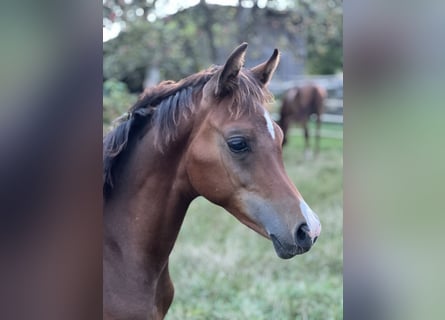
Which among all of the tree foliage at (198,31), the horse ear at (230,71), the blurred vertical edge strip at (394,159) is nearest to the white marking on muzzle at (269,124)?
the horse ear at (230,71)

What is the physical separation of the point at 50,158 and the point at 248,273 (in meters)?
3.29

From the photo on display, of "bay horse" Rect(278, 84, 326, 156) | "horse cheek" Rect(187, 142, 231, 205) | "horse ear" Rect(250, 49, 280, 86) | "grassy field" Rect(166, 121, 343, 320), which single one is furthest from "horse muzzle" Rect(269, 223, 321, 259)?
"bay horse" Rect(278, 84, 326, 156)

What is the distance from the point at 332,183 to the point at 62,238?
558 cm

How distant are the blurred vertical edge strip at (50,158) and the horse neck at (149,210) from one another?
0.62 meters

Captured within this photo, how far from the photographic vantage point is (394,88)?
1029mm

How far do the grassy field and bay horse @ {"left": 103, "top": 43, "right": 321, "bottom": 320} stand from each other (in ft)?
5.72

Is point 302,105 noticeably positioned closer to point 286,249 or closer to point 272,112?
point 272,112

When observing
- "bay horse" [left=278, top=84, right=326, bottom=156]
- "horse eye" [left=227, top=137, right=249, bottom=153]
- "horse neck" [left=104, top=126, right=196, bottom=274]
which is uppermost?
"horse eye" [left=227, top=137, right=249, bottom=153]

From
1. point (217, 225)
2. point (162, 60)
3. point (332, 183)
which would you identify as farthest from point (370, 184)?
point (162, 60)

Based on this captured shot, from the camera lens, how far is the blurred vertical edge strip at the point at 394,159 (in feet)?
3.34

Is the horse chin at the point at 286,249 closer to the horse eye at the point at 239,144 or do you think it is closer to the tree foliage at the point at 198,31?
the horse eye at the point at 239,144

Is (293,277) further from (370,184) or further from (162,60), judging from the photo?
(162,60)

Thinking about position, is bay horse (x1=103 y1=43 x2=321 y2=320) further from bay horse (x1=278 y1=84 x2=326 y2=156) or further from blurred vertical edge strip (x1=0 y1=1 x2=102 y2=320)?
bay horse (x1=278 y1=84 x2=326 y2=156)

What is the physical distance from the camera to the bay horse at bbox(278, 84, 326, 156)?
861 cm
